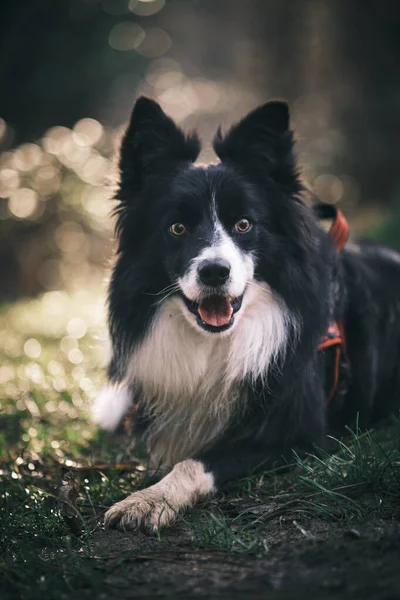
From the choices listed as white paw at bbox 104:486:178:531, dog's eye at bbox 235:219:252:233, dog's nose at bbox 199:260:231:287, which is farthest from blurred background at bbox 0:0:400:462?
white paw at bbox 104:486:178:531

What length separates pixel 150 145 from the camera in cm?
366

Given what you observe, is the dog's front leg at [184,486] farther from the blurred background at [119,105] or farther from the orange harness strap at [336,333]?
the blurred background at [119,105]

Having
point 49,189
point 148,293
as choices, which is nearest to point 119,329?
point 148,293

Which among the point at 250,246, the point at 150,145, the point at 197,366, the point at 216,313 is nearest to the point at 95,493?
the point at 197,366

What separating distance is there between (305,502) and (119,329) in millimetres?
1484

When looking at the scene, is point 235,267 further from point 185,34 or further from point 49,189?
point 185,34

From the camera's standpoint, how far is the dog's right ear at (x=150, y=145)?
3588 millimetres

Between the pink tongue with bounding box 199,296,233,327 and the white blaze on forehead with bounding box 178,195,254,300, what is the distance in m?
0.08

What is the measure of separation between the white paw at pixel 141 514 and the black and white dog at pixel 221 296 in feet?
1.53

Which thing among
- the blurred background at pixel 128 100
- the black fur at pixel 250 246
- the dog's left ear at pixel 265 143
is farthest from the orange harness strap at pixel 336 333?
the blurred background at pixel 128 100

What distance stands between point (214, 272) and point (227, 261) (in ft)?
0.27

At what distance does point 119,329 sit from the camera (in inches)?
142

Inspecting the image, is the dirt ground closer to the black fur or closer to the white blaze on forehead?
the black fur

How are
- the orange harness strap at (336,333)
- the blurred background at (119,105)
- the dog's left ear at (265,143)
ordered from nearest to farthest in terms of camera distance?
the dog's left ear at (265,143)
the orange harness strap at (336,333)
the blurred background at (119,105)
